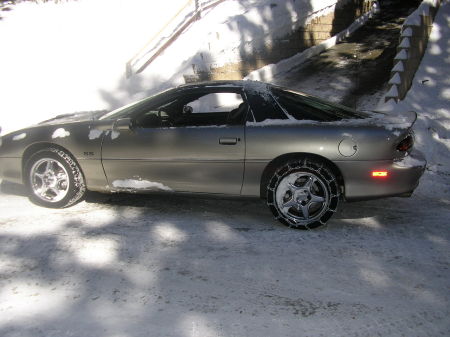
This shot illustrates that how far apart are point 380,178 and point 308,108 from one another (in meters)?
0.96

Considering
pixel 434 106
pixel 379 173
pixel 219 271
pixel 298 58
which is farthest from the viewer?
pixel 298 58

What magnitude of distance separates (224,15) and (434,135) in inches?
300

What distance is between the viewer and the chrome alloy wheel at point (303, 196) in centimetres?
425

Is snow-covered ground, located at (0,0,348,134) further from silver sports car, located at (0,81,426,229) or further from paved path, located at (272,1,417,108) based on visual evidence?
silver sports car, located at (0,81,426,229)

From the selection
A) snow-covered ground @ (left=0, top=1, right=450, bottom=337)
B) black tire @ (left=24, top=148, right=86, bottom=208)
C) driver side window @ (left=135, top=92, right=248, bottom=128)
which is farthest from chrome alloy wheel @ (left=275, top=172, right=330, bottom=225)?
black tire @ (left=24, top=148, right=86, bottom=208)

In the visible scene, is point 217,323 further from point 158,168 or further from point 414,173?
point 414,173

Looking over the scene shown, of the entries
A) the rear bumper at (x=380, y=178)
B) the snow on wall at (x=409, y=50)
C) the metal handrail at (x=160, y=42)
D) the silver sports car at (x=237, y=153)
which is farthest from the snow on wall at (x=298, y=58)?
the rear bumper at (x=380, y=178)

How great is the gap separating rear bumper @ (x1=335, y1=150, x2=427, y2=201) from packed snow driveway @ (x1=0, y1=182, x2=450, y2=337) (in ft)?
1.27

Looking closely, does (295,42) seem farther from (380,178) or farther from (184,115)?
(380,178)

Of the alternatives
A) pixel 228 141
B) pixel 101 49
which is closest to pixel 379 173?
pixel 228 141

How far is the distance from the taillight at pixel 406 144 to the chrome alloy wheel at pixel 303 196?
771 millimetres

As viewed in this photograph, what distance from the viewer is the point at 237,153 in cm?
434

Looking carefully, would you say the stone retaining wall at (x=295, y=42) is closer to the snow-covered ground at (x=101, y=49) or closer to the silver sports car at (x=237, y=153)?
the snow-covered ground at (x=101, y=49)

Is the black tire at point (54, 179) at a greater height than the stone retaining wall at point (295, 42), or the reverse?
the stone retaining wall at point (295, 42)
